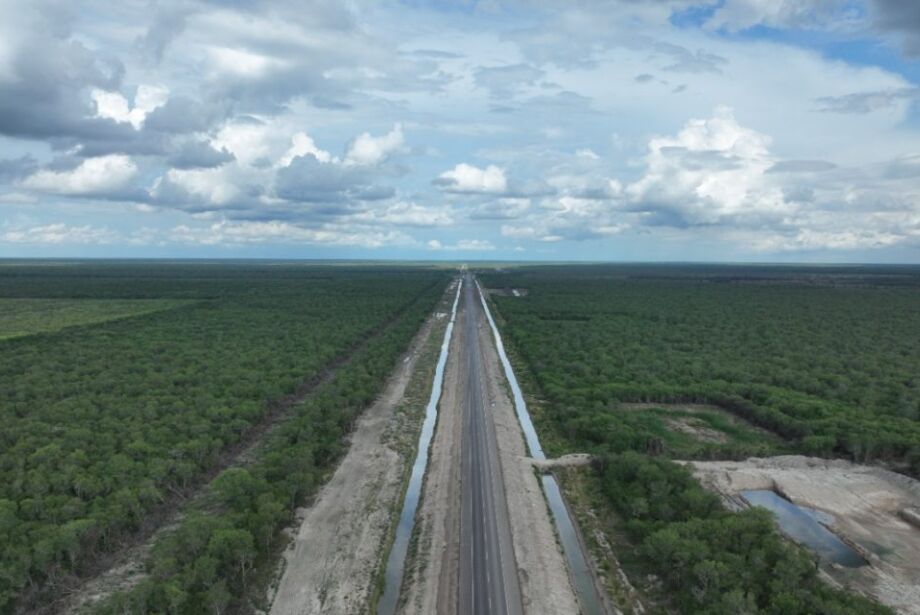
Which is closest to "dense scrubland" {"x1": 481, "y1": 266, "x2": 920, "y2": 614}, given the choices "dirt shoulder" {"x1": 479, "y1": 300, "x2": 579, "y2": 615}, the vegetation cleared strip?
"dirt shoulder" {"x1": 479, "y1": 300, "x2": 579, "y2": 615}

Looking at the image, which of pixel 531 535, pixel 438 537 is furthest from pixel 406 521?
pixel 531 535

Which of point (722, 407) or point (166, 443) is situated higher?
point (166, 443)

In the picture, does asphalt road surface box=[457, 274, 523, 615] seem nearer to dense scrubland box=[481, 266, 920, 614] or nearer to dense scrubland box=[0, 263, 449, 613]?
dense scrubland box=[481, 266, 920, 614]

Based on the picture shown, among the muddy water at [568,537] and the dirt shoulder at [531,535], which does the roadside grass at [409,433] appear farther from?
the muddy water at [568,537]

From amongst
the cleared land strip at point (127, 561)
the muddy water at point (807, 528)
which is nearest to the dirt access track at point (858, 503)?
the muddy water at point (807, 528)

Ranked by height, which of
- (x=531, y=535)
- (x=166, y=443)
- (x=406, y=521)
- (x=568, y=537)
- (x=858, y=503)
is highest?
(x=166, y=443)

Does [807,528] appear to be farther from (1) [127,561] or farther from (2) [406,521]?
(1) [127,561]
